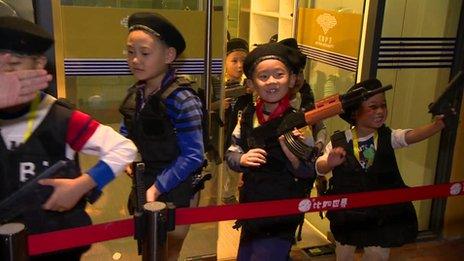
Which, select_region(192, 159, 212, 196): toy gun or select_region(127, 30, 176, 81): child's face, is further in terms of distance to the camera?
select_region(192, 159, 212, 196): toy gun

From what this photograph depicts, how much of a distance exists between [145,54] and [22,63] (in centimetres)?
60

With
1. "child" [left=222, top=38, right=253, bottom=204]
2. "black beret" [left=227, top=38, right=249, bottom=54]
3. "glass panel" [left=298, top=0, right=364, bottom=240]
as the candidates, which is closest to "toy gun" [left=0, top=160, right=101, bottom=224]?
"child" [left=222, top=38, right=253, bottom=204]

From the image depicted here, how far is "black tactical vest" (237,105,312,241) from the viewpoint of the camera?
2271mm

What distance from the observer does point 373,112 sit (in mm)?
2447

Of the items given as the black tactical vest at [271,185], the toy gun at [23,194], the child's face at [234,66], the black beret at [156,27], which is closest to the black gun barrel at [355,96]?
the black tactical vest at [271,185]

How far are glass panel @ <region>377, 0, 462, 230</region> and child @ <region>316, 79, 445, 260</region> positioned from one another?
91 centimetres

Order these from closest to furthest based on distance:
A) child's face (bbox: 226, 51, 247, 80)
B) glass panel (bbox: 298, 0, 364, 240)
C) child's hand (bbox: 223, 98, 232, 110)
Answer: glass panel (bbox: 298, 0, 364, 240) → child's hand (bbox: 223, 98, 232, 110) → child's face (bbox: 226, 51, 247, 80)

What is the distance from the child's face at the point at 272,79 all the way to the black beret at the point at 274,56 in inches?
0.8

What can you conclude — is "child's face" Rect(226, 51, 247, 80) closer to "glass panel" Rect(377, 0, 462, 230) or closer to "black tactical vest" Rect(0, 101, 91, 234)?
"glass panel" Rect(377, 0, 462, 230)

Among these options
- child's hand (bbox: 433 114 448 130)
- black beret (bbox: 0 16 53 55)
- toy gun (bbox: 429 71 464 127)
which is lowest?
child's hand (bbox: 433 114 448 130)

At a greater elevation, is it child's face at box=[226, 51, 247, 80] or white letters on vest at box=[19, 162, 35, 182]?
child's face at box=[226, 51, 247, 80]

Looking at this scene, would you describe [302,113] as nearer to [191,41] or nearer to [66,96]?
[191,41]

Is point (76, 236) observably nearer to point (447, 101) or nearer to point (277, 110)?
point (277, 110)

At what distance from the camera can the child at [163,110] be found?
213 centimetres
